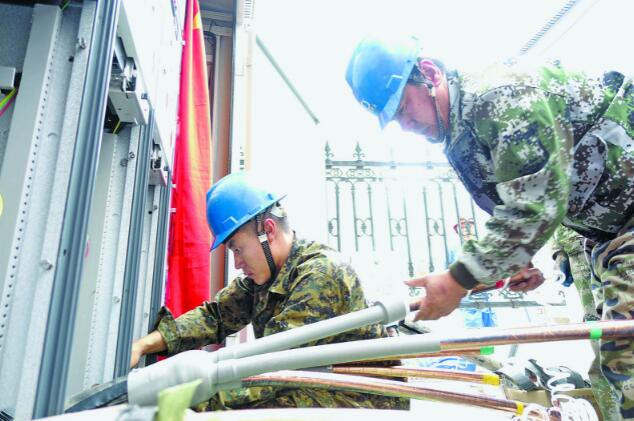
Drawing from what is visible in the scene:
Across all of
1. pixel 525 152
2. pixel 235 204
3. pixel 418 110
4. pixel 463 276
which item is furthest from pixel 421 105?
pixel 235 204

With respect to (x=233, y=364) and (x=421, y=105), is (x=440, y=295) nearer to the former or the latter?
(x=421, y=105)

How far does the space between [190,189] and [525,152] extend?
6.48 ft

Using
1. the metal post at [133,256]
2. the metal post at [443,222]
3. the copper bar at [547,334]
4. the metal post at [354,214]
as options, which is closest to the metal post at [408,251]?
the metal post at [443,222]

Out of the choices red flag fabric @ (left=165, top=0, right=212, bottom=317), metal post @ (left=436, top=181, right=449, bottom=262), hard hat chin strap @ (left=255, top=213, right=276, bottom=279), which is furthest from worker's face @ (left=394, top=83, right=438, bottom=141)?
metal post @ (left=436, top=181, right=449, bottom=262)

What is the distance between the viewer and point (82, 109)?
1057 millimetres

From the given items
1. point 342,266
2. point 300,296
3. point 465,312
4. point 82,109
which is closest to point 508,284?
point 342,266

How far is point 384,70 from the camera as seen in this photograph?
1.36 metres

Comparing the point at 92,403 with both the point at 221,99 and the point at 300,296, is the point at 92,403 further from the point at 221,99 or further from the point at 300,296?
the point at 221,99

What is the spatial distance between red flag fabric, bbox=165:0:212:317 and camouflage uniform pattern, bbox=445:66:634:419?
1685 mm

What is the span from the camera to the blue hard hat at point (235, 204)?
5.78 ft

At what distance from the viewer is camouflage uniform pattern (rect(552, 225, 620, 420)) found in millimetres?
1434

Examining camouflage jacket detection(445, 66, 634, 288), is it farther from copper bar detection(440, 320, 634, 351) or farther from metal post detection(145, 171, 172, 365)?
metal post detection(145, 171, 172, 365)

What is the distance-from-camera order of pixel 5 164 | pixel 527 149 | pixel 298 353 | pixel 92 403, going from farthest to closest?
1. pixel 527 149
2. pixel 5 164
3. pixel 92 403
4. pixel 298 353

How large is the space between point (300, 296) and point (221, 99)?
271 cm
